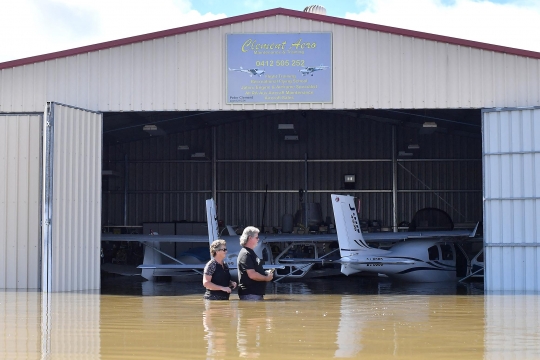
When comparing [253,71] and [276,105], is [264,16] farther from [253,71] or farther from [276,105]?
[276,105]

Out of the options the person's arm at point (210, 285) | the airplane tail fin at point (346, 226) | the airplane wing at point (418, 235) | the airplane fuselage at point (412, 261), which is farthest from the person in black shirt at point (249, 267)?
the airplane wing at point (418, 235)

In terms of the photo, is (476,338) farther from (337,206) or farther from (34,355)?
(337,206)

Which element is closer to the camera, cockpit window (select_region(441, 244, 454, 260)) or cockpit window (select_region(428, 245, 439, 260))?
cockpit window (select_region(428, 245, 439, 260))

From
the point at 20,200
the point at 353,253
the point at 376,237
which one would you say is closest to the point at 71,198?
the point at 20,200

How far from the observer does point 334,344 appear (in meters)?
7.43

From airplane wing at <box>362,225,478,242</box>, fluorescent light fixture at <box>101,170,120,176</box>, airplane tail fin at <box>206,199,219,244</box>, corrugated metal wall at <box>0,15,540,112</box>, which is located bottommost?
airplane wing at <box>362,225,478,242</box>

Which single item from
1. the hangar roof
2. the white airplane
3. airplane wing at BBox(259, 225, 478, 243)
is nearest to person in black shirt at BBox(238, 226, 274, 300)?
the hangar roof

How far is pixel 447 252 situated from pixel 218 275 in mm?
13145

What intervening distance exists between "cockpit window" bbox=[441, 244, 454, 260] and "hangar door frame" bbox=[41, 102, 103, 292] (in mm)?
10612

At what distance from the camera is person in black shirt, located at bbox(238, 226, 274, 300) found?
1163 cm

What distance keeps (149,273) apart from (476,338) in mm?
16307

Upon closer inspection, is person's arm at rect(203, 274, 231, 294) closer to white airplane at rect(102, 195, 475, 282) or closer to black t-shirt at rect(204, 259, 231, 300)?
black t-shirt at rect(204, 259, 231, 300)

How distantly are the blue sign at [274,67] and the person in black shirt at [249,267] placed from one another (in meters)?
6.53

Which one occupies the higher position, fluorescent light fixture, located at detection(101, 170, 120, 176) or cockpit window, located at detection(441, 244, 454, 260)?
fluorescent light fixture, located at detection(101, 170, 120, 176)
